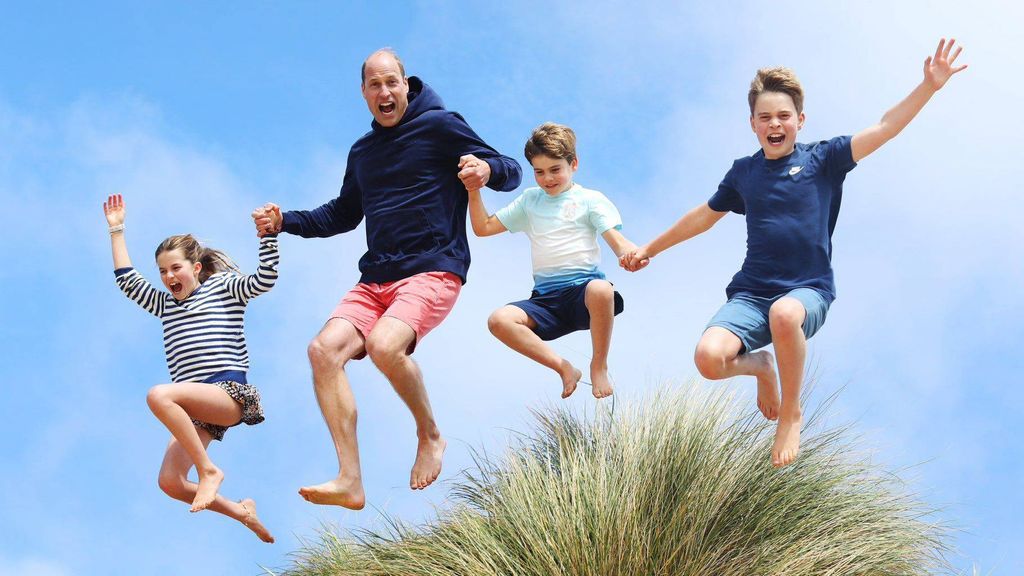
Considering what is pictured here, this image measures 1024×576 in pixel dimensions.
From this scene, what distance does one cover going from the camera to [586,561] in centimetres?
657

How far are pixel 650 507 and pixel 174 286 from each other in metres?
3.20

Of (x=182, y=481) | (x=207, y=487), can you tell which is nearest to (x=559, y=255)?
(x=207, y=487)

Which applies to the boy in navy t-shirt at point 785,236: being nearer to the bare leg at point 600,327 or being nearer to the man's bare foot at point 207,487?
the bare leg at point 600,327

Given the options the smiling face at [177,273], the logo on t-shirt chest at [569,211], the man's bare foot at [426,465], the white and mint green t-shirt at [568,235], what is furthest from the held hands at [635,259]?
the smiling face at [177,273]

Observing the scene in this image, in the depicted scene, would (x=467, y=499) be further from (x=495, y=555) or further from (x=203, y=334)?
(x=203, y=334)

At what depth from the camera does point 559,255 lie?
750cm

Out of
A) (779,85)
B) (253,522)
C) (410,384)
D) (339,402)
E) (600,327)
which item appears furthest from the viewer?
(253,522)

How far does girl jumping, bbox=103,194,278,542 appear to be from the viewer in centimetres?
718

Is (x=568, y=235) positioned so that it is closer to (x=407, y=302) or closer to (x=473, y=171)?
(x=473, y=171)

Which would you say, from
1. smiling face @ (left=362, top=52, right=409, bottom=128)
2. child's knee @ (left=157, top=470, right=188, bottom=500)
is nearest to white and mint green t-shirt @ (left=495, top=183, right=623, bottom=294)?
smiling face @ (left=362, top=52, right=409, bottom=128)

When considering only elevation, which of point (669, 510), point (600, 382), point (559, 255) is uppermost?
point (559, 255)

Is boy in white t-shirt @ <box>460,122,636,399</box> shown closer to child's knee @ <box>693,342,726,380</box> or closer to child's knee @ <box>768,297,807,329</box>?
child's knee @ <box>693,342,726,380</box>

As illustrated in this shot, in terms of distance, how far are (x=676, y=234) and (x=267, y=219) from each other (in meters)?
2.48

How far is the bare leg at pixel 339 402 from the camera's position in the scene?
6.97 metres
